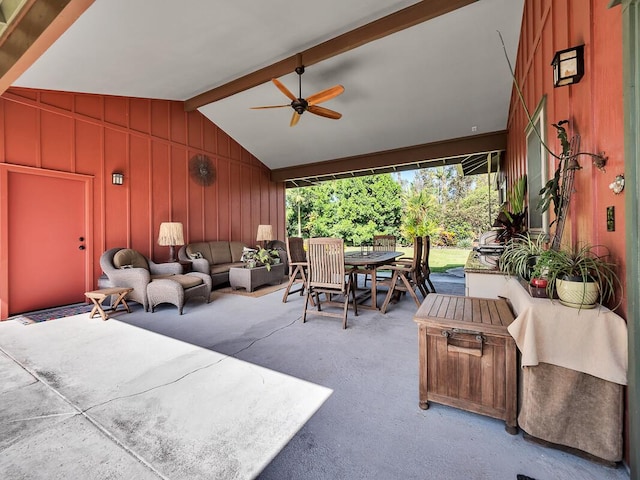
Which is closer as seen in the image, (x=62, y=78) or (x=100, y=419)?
(x=100, y=419)

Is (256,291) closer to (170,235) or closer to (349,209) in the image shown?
(170,235)

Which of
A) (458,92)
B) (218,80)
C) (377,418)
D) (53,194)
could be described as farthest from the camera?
(218,80)

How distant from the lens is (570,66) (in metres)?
1.61

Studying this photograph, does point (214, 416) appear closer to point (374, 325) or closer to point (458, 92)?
point (374, 325)

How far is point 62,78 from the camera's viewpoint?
3.92 m

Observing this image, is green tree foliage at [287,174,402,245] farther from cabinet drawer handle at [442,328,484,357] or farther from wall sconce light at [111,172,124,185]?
cabinet drawer handle at [442,328,484,357]

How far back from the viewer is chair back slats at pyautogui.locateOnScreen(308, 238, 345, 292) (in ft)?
10.9

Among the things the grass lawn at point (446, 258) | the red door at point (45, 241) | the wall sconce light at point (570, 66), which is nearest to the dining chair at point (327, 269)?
the wall sconce light at point (570, 66)

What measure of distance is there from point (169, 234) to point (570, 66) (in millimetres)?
5667

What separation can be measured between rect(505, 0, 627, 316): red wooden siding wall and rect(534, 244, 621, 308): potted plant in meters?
0.06

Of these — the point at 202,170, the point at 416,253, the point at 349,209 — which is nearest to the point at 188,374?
the point at 416,253

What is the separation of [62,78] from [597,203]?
5943mm

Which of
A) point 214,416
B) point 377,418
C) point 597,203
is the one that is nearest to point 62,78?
point 214,416

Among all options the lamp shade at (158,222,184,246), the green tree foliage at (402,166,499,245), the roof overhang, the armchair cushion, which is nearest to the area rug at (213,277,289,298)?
the armchair cushion
